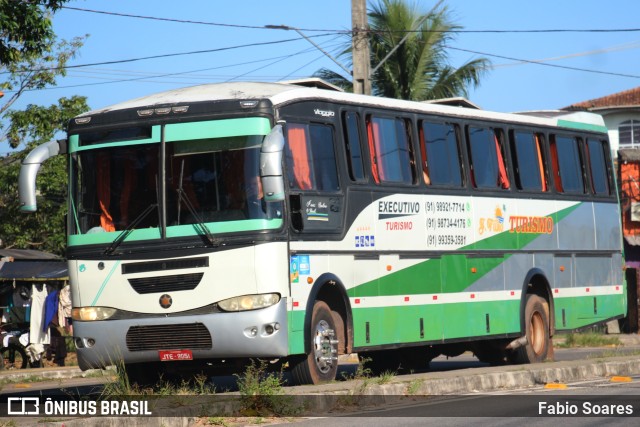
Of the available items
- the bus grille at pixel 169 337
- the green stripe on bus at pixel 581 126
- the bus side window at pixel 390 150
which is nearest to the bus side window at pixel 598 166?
the green stripe on bus at pixel 581 126

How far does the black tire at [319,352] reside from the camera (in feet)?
48.5

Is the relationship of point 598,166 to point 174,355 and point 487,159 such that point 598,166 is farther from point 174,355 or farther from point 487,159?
point 174,355

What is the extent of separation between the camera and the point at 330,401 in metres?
12.8

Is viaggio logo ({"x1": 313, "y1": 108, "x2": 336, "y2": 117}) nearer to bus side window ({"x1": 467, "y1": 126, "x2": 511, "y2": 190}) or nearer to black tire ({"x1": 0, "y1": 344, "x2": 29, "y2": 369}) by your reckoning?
bus side window ({"x1": 467, "y1": 126, "x2": 511, "y2": 190})

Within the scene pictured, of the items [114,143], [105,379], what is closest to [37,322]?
[105,379]

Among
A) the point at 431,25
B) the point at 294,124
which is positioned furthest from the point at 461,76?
the point at 294,124

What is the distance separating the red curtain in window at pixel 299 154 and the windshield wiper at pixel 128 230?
1.67m

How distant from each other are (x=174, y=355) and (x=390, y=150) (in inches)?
177

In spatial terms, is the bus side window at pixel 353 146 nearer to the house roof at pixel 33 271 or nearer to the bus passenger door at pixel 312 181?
the bus passenger door at pixel 312 181

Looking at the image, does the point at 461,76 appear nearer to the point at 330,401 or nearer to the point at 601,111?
the point at 601,111

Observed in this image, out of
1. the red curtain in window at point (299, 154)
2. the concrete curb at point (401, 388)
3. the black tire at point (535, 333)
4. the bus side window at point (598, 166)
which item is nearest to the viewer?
the concrete curb at point (401, 388)

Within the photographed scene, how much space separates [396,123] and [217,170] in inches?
153

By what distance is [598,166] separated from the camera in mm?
22266

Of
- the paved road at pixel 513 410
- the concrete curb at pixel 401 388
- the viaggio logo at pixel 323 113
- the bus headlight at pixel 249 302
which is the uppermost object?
the viaggio logo at pixel 323 113
